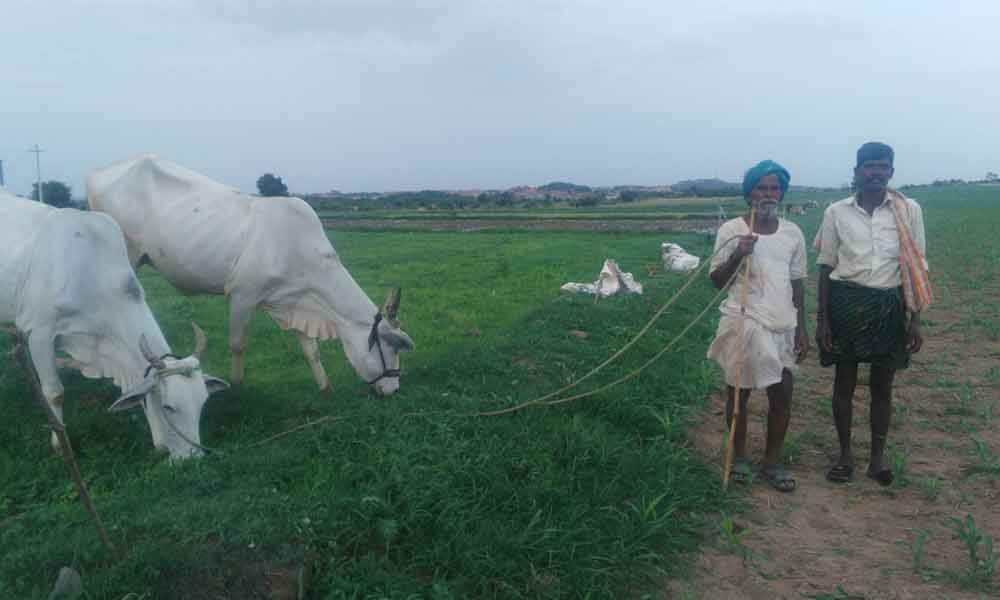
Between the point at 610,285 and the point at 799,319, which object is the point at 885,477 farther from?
the point at 610,285

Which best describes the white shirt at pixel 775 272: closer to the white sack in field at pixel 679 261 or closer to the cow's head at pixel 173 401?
the cow's head at pixel 173 401

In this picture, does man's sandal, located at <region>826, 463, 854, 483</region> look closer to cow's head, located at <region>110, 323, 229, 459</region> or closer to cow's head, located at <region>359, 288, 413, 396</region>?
cow's head, located at <region>359, 288, 413, 396</region>

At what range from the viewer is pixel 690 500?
4207 millimetres

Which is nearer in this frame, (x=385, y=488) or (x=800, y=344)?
(x=385, y=488)

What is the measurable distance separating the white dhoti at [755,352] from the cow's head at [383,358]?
2.48m

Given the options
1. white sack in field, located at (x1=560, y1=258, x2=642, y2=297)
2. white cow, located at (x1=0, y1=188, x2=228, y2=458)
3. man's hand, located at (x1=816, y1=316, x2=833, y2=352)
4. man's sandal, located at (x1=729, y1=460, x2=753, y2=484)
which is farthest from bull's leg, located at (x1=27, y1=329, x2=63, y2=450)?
white sack in field, located at (x1=560, y1=258, x2=642, y2=297)

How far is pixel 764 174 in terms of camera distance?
14.0ft

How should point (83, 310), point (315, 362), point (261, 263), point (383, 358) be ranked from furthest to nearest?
1. point (315, 362)
2. point (261, 263)
3. point (383, 358)
4. point (83, 310)

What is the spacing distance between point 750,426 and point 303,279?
12.4 feet

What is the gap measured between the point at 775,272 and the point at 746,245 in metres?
0.28

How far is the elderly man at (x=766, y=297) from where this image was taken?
14.1 feet

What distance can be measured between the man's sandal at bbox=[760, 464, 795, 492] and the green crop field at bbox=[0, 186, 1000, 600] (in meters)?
0.32

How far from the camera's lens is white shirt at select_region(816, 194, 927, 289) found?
14.3 ft

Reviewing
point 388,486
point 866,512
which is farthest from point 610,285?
point 388,486
